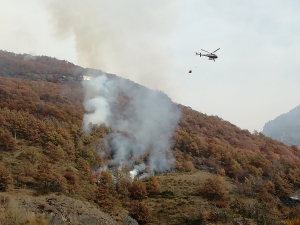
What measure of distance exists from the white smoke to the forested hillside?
7.83 ft

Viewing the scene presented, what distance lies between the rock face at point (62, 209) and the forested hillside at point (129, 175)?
182 cm

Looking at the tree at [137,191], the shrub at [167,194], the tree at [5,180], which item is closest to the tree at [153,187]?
the shrub at [167,194]

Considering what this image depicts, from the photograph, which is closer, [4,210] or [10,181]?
[4,210]

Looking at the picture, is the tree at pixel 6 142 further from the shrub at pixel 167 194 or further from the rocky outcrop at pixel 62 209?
the shrub at pixel 167 194

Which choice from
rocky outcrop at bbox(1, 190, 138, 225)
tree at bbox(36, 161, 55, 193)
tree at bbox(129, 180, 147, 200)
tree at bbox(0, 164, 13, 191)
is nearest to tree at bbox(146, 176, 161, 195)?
tree at bbox(129, 180, 147, 200)

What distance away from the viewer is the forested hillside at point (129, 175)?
40188 mm

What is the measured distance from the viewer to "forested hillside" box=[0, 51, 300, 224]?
132ft

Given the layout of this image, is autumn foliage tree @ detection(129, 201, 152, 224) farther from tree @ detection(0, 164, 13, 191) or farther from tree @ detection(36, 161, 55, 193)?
tree @ detection(0, 164, 13, 191)

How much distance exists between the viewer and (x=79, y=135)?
62906 millimetres

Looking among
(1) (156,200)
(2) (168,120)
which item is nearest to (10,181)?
(1) (156,200)

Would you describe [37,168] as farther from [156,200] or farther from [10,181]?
[156,200]

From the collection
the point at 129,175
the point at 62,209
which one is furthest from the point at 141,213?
the point at 129,175

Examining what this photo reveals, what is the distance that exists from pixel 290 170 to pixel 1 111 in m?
55.8

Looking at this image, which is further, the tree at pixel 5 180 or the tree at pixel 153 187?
the tree at pixel 153 187
